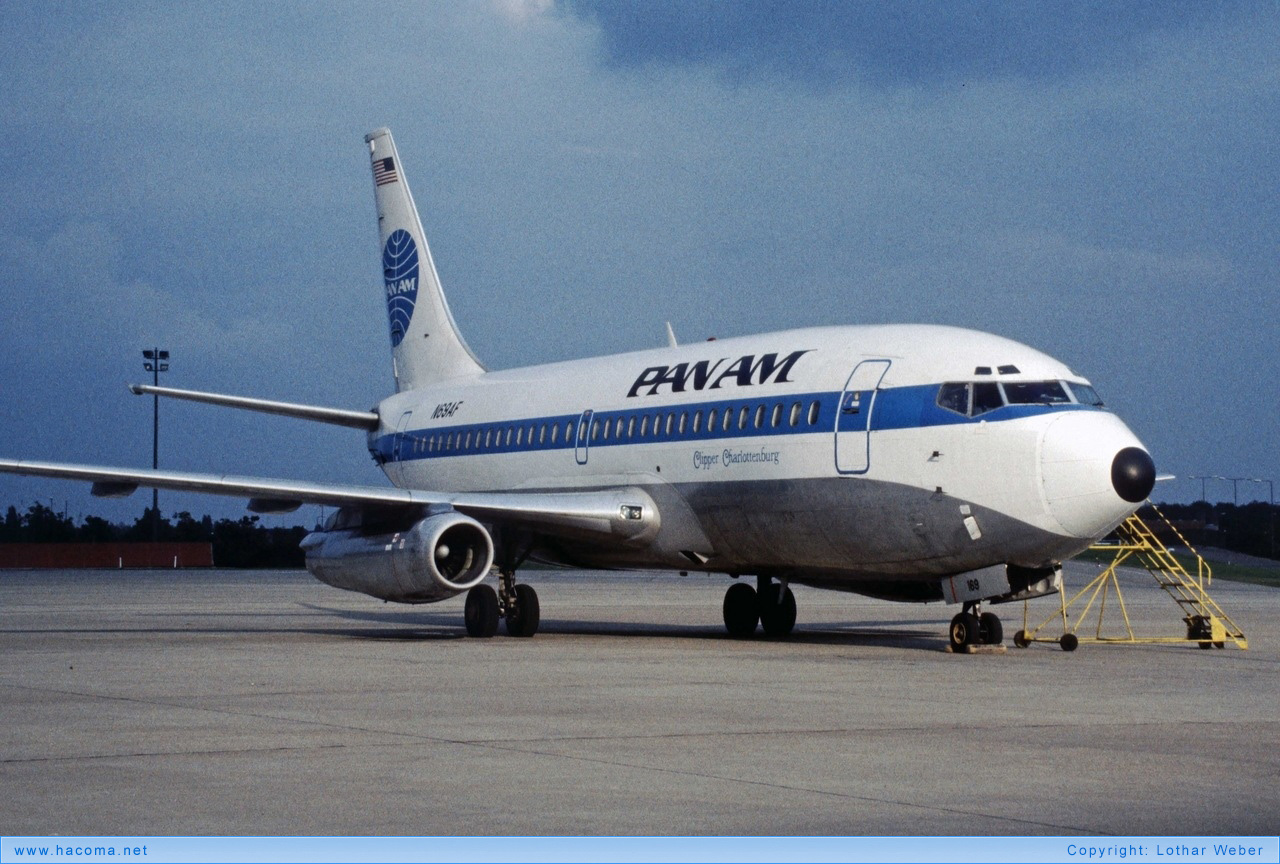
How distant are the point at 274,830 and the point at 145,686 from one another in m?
8.21

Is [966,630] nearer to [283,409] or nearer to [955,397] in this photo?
[955,397]

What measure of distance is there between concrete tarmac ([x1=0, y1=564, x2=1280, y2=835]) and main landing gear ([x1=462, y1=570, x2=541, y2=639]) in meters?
0.85

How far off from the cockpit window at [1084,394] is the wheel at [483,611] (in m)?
Answer: 8.59

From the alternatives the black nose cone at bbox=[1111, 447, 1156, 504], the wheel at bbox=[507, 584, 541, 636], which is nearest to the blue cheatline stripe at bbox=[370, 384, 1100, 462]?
the black nose cone at bbox=[1111, 447, 1156, 504]

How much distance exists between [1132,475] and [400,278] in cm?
1902

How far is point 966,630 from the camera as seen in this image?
66.6 feet

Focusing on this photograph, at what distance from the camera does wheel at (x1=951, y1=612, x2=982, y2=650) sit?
66.6ft

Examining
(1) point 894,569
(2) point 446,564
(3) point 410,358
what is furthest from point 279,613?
(1) point 894,569

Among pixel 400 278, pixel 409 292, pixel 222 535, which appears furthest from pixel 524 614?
pixel 222 535

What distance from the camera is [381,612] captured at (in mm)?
35312

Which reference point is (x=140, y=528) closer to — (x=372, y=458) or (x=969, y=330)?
(x=372, y=458)

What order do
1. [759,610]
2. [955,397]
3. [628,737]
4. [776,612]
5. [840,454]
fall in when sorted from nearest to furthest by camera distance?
1. [628,737]
2. [955,397]
3. [840,454]
4. [776,612]
5. [759,610]

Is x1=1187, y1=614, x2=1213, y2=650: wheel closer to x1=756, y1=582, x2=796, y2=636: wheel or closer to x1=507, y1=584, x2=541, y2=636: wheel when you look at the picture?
→ x1=756, y1=582, x2=796, y2=636: wheel

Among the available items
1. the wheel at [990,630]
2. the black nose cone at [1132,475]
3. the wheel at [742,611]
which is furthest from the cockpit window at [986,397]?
the wheel at [742,611]
